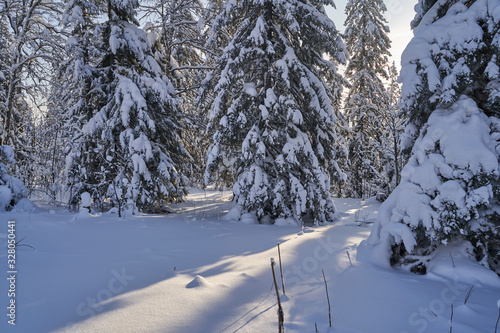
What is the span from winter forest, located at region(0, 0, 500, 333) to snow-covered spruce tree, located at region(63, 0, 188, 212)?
59mm

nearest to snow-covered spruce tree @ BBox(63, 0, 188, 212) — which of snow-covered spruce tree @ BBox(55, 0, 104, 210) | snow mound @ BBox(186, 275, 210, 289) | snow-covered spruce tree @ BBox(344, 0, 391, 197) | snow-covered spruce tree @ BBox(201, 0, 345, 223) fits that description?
snow-covered spruce tree @ BBox(55, 0, 104, 210)

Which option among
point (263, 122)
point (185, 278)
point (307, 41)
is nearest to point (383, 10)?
point (307, 41)

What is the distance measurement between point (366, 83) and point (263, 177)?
45.9 ft

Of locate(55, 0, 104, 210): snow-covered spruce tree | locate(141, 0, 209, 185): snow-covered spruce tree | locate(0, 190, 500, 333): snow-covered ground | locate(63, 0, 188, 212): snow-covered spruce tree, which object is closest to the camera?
locate(0, 190, 500, 333): snow-covered ground

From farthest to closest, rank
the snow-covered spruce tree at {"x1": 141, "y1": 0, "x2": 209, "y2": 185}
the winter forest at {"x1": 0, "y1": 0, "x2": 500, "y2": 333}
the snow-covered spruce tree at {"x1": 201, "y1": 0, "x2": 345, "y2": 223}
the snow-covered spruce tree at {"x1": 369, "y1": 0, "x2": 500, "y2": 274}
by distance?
the snow-covered spruce tree at {"x1": 141, "y1": 0, "x2": 209, "y2": 185} → the snow-covered spruce tree at {"x1": 201, "y1": 0, "x2": 345, "y2": 223} → the snow-covered spruce tree at {"x1": 369, "y1": 0, "x2": 500, "y2": 274} → the winter forest at {"x1": 0, "y1": 0, "x2": 500, "y2": 333}

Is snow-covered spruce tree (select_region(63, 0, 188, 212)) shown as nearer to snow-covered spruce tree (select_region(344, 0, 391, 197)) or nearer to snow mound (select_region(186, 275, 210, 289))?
snow mound (select_region(186, 275, 210, 289))

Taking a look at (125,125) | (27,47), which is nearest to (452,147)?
(125,125)

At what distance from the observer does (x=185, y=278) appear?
2.83 metres

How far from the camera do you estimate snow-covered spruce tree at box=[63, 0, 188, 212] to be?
7.75 meters

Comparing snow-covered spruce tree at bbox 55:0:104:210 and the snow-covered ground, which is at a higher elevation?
snow-covered spruce tree at bbox 55:0:104:210

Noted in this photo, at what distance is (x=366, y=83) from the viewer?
17609 mm

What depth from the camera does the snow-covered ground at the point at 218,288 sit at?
6.74ft

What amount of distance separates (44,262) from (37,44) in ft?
39.4

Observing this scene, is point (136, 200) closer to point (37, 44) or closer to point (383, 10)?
point (37, 44)
